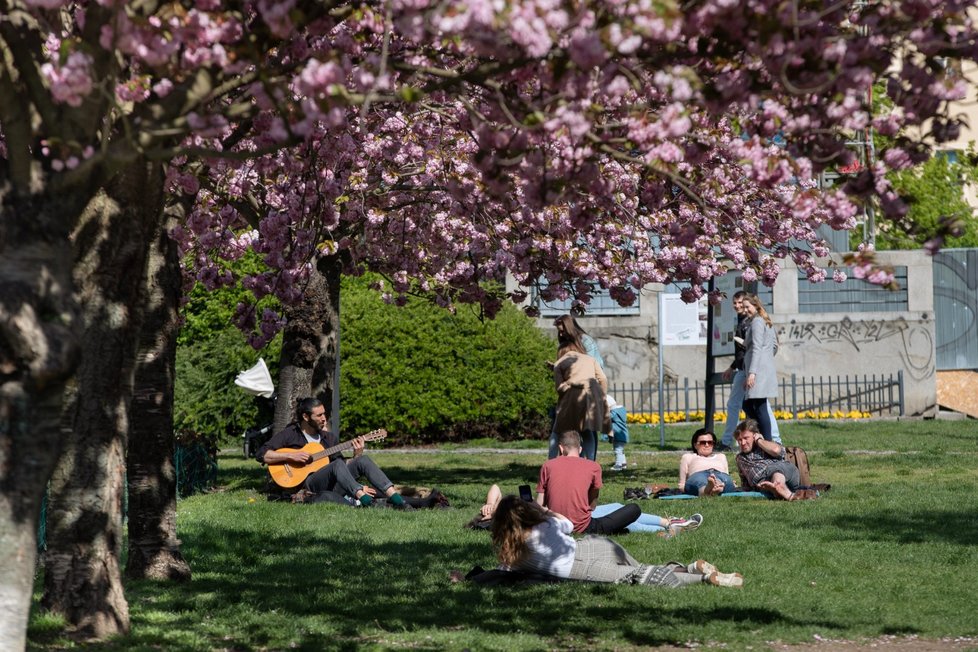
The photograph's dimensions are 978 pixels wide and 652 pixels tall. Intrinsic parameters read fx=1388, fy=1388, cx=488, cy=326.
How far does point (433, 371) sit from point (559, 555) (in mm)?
15035

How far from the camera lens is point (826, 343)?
2856 cm

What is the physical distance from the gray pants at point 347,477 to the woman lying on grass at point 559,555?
4992 mm

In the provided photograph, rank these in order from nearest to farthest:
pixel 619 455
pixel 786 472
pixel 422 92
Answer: pixel 422 92
pixel 786 472
pixel 619 455

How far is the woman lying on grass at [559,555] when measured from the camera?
30.5 ft

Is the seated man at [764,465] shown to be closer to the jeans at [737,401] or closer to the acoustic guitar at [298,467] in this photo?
the jeans at [737,401]

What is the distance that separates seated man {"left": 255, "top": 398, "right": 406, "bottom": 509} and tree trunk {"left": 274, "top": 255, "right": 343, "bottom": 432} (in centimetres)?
130

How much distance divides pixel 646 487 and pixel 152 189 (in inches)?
316

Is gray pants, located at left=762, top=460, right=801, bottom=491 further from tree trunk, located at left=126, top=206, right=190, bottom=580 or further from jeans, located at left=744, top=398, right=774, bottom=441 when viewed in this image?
tree trunk, located at left=126, top=206, right=190, bottom=580

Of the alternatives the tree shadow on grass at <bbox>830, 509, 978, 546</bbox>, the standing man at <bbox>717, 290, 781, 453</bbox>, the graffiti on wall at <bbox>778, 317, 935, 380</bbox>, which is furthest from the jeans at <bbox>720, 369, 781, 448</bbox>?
the graffiti on wall at <bbox>778, 317, 935, 380</bbox>

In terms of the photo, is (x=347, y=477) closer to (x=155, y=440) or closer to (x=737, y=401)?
(x=155, y=440)

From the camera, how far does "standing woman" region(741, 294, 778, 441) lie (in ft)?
51.5

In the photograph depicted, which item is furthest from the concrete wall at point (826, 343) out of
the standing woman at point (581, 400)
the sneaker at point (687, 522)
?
the sneaker at point (687, 522)

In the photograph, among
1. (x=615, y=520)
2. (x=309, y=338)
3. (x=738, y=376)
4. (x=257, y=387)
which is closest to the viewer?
(x=615, y=520)

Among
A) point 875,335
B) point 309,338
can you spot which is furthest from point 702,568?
point 875,335
